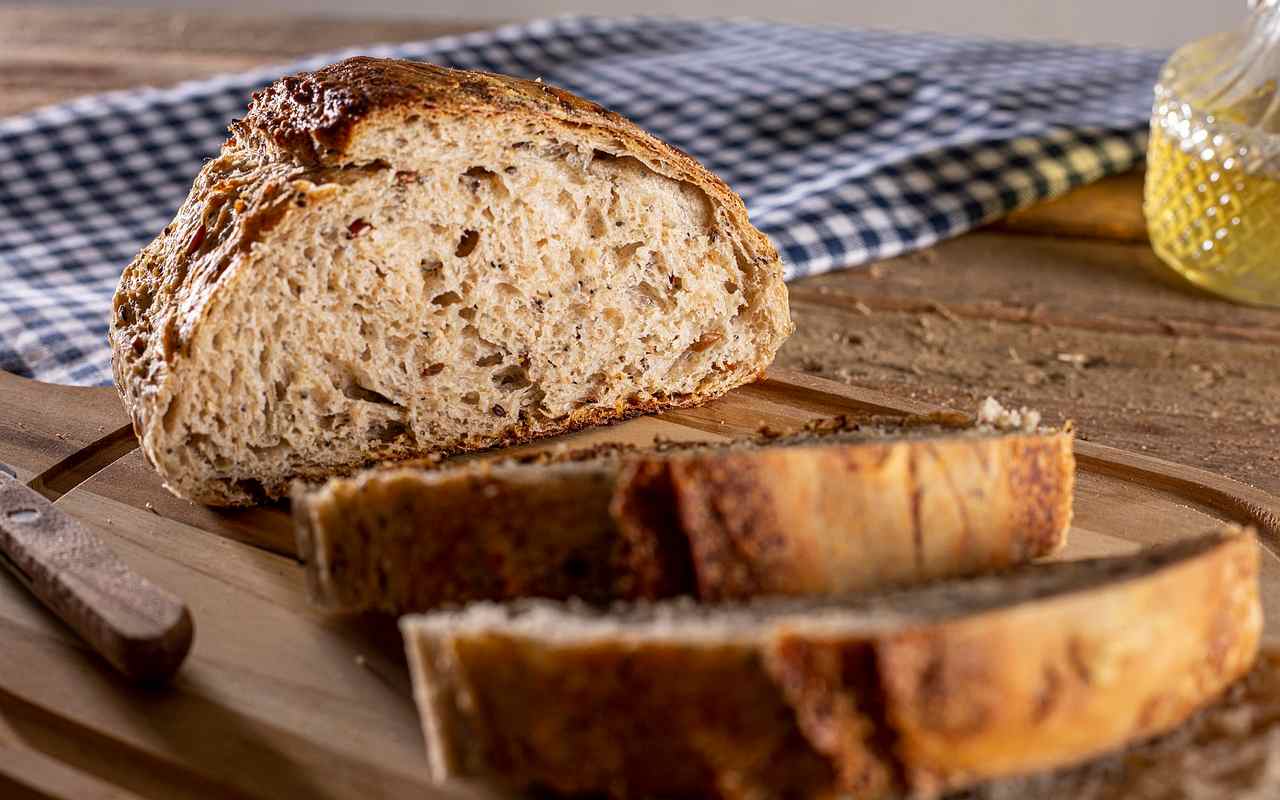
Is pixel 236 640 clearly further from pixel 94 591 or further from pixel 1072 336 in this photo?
pixel 1072 336

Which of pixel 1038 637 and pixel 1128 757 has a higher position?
pixel 1038 637

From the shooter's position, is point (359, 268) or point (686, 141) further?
point (686, 141)

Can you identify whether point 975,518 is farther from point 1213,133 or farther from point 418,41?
point 418,41

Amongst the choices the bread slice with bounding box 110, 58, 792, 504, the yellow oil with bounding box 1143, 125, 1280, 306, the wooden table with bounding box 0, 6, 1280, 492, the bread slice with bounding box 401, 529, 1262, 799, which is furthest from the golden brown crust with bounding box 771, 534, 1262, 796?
the yellow oil with bounding box 1143, 125, 1280, 306

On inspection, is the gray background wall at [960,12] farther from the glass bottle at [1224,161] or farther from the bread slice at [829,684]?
the bread slice at [829,684]

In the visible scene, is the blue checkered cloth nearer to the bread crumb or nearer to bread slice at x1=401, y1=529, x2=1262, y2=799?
the bread crumb

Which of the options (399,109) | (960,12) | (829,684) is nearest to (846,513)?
(829,684)

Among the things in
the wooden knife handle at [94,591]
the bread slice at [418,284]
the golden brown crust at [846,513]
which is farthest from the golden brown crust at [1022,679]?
the bread slice at [418,284]

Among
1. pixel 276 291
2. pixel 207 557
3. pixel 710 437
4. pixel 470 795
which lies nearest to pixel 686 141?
pixel 710 437
